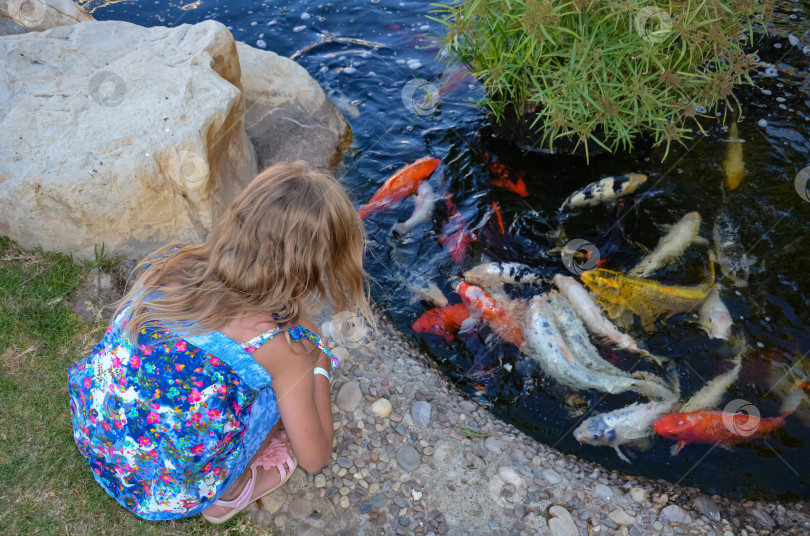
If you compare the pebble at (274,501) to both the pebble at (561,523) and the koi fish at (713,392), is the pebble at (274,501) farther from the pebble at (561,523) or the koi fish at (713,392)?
the koi fish at (713,392)

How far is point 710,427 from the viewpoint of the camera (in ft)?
11.2

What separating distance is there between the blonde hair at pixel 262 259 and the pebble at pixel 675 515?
7.16ft

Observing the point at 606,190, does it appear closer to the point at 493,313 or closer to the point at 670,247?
the point at 670,247

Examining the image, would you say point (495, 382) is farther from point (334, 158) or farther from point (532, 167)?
point (334, 158)

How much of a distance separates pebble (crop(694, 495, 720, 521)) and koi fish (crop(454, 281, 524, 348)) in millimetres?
1350

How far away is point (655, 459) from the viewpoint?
337 centimetres

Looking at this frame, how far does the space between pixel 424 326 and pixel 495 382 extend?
2.02 ft

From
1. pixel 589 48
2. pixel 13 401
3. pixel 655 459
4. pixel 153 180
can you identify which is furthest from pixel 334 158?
pixel 655 459

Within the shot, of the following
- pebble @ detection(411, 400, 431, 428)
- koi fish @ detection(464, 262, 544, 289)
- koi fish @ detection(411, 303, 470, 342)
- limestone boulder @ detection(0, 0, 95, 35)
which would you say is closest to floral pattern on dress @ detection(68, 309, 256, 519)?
pebble @ detection(411, 400, 431, 428)

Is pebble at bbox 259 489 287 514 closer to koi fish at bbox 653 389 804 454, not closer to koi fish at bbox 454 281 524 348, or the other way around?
koi fish at bbox 454 281 524 348

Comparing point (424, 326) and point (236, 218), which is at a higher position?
point (236, 218)

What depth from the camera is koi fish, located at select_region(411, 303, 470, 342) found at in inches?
157

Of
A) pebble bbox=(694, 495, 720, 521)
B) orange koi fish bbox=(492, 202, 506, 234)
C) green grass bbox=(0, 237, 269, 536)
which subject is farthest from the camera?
orange koi fish bbox=(492, 202, 506, 234)

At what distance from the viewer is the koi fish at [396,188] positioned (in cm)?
489
